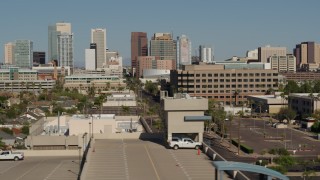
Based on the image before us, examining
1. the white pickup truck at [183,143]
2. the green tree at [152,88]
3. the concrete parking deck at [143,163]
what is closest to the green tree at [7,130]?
the concrete parking deck at [143,163]

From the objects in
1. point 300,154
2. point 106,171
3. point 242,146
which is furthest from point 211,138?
point 106,171

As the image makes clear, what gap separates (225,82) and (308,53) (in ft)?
379

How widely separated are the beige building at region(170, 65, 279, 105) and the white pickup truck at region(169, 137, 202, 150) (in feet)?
178

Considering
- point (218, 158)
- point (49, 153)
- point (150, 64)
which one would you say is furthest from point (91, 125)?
point (150, 64)

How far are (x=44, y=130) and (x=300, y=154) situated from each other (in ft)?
54.6

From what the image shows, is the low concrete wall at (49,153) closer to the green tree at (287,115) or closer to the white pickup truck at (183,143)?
the white pickup truck at (183,143)

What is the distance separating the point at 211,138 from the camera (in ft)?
134

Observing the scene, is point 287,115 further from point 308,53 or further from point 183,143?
point 308,53

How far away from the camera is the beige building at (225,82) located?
77688 mm

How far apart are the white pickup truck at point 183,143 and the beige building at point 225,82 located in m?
54.3

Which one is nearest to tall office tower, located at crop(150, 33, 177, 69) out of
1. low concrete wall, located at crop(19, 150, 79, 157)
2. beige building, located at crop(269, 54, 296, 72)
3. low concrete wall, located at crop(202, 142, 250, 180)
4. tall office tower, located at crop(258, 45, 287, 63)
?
tall office tower, located at crop(258, 45, 287, 63)

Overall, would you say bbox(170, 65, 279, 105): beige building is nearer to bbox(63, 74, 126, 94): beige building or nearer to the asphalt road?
bbox(63, 74, 126, 94): beige building

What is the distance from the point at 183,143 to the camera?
22906 mm

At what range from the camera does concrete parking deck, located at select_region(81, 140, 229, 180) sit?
17.7m
